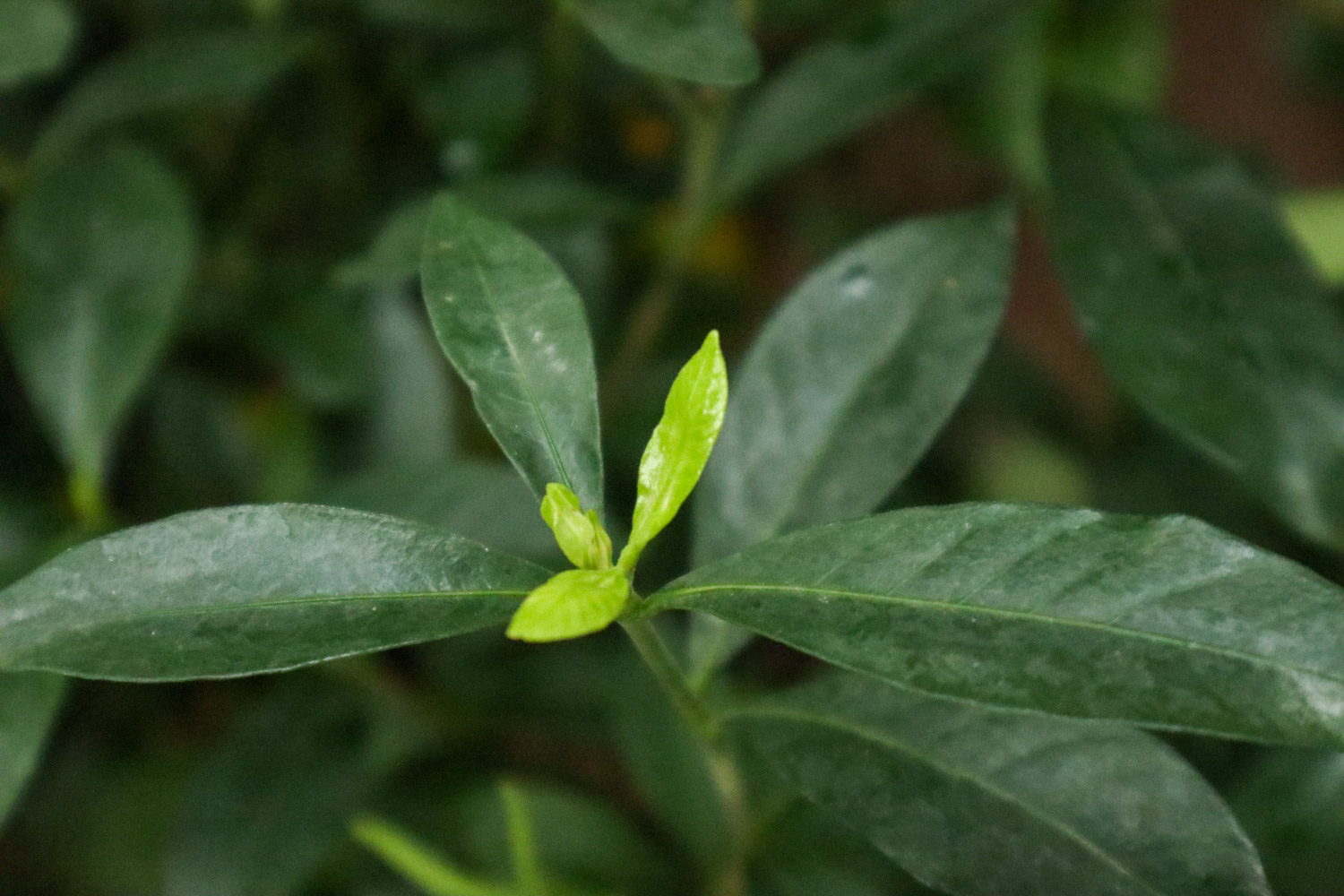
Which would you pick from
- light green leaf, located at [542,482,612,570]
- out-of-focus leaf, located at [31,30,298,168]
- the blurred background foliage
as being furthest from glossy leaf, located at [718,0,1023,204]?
light green leaf, located at [542,482,612,570]

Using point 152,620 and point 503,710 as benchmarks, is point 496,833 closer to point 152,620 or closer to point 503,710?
point 503,710

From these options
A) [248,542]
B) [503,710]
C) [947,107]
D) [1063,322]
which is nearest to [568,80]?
[947,107]

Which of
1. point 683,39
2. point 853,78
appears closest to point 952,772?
point 683,39

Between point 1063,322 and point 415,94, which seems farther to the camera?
point 1063,322

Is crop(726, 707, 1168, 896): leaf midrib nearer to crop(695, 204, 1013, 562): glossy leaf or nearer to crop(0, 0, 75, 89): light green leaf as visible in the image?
crop(695, 204, 1013, 562): glossy leaf

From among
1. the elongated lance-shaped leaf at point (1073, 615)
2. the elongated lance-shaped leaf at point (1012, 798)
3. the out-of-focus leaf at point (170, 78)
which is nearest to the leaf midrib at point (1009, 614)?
the elongated lance-shaped leaf at point (1073, 615)

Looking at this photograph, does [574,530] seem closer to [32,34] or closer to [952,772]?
[952,772]

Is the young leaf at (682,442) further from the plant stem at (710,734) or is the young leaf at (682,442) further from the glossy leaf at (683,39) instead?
the glossy leaf at (683,39)
